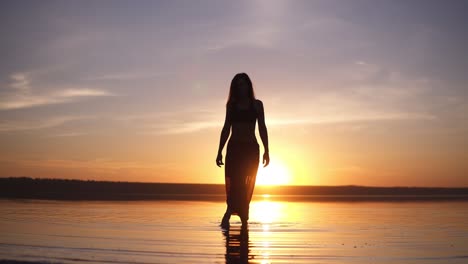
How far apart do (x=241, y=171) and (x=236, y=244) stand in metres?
2.43

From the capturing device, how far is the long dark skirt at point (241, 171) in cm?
1041

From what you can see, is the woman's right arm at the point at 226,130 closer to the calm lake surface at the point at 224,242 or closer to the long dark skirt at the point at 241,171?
the long dark skirt at the point at 241,171

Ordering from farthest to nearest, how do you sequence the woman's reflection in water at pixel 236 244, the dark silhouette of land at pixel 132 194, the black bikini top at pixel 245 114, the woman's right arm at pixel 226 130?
1. the dark silhouette of land at pixel 132 194
2. the woman's right arm at pixel 226 130
3. the black bikini top at pixel 245 114
4. the woman's reflection in water at pixel 236 244

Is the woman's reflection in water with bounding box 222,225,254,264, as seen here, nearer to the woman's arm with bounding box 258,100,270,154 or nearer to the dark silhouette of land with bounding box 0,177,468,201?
the woman's arm with bounding box 258,100,270,154

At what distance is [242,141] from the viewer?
1045 centimetres

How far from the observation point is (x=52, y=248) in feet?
24.3

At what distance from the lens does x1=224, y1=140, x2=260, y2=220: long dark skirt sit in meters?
10.4

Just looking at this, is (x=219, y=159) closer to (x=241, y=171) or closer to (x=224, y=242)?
(x=241, y=171)

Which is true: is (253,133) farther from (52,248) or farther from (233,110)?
(52,248)

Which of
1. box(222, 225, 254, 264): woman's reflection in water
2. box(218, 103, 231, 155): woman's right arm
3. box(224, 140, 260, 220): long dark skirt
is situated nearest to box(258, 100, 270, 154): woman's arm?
box(224, 140, 260, 220): long dark skirt

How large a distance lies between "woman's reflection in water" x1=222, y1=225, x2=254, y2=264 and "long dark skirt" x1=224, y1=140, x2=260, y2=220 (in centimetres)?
43

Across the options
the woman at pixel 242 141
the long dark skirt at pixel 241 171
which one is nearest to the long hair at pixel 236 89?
the woman at pixel 242 141

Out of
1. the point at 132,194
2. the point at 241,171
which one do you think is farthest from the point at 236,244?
the point at 132,194

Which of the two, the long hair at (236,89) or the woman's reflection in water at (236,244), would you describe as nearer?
the woman's reflection in water at (236,244)
